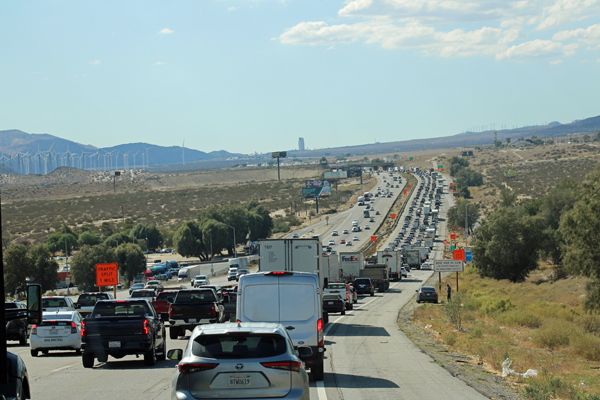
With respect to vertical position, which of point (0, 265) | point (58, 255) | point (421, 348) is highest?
point (0, 265)

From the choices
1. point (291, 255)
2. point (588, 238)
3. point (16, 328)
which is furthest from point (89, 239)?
point (291, 255)

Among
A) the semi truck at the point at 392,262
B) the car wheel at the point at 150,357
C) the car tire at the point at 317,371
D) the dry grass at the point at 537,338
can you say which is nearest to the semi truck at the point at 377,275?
the semi truck at the point at 392,262

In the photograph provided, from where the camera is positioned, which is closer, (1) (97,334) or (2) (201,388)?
(2) (201,388)

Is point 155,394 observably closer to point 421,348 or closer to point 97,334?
point 97,334

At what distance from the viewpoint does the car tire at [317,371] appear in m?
13.8

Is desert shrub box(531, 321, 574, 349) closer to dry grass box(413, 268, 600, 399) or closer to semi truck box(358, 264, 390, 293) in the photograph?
dry grass box(413, 268, 600, 399)

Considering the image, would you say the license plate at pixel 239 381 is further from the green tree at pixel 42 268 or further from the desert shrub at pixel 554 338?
the green tree at pixel 42 268

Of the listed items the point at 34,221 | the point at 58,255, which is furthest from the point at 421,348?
the point at 34,221

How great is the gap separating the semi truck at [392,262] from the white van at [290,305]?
55.5 m

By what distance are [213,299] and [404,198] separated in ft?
468

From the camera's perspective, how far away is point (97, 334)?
16000 millimetres

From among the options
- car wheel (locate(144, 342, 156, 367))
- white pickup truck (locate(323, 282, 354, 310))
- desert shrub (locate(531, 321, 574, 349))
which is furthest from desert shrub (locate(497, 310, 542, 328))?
car wheel (locate(144, 342, 156, 367))

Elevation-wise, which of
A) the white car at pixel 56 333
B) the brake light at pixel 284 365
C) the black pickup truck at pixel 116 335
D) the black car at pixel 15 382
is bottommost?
the white car at pixel 56 333

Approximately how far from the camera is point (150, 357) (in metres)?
16.5
